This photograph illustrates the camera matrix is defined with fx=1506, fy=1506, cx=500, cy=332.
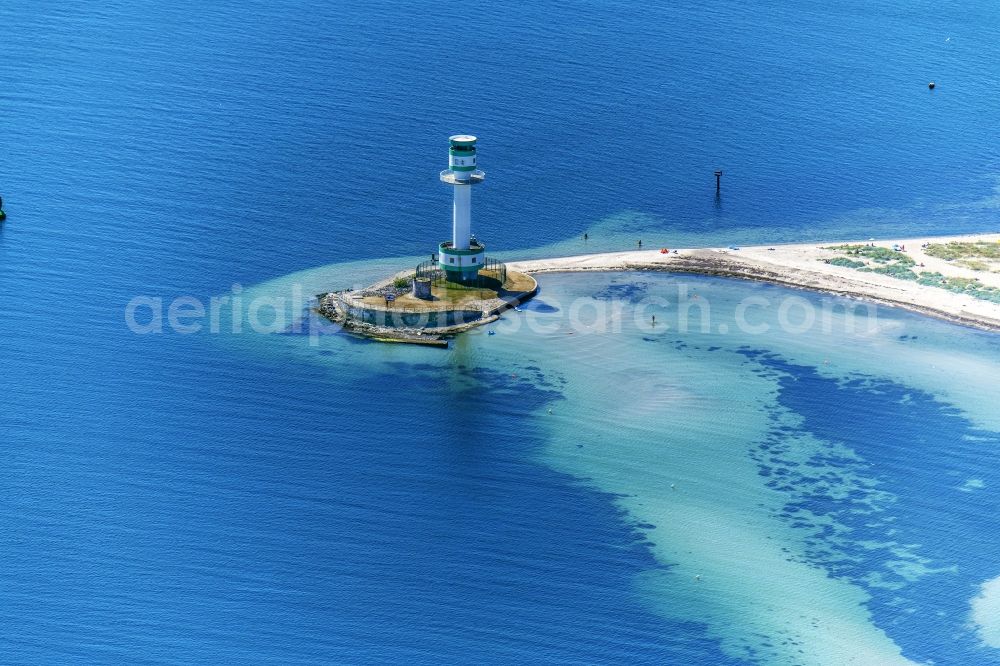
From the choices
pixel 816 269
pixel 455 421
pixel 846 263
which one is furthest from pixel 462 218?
pixel 846 263

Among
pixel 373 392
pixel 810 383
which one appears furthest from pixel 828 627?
pixel 373 392

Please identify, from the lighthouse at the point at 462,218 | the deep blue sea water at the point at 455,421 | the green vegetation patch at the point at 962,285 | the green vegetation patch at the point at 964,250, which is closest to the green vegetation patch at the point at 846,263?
the green vegetation patch at the point at 962,285

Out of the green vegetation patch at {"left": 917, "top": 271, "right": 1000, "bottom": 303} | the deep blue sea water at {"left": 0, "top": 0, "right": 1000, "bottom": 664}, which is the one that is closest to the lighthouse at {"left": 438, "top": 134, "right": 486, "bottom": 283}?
the deep blue sea water at {"left": 0, "top": 0, "right": 1000, "bottom": 664}

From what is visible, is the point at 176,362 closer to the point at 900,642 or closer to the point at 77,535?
the point at 77,535

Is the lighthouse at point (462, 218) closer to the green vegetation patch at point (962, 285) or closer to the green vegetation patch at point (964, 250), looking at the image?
the green vegetation patch at point (962, 285)

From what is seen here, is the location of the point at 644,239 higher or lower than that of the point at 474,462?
higher

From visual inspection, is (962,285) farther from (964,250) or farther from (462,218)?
(462,218)
